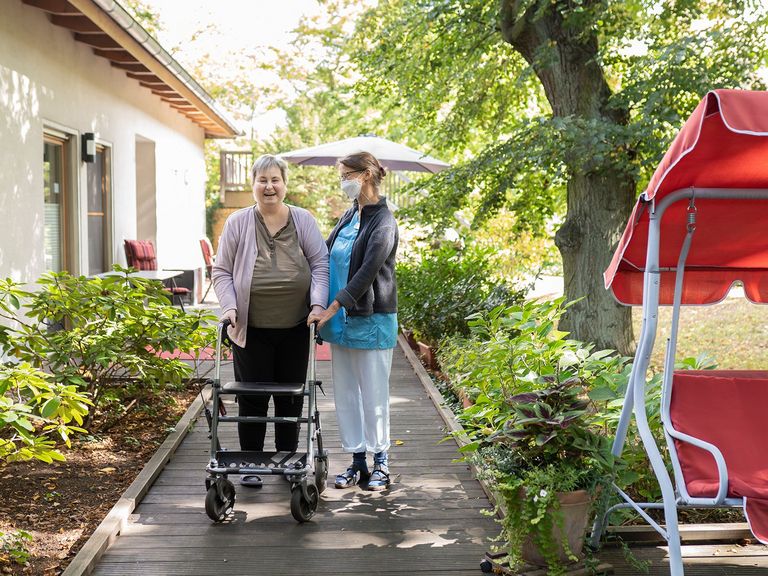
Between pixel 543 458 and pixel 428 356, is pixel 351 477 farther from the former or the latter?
pixel 428 356

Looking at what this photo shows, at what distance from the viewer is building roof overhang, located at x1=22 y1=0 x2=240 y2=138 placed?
315 inches

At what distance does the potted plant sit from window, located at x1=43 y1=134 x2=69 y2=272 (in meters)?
6.69

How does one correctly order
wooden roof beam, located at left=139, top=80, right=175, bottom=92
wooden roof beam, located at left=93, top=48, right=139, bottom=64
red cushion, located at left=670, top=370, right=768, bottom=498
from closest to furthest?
red cushion, located at left=670, top=370, right=768, bottom=498
wooden roof beam, located at left=93, top=48, right=139, bottom=64
wooden roof beam, located at left=139, top=80, right=175, bottom=92

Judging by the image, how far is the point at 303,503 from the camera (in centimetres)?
451

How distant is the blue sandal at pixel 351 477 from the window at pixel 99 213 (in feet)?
22.6

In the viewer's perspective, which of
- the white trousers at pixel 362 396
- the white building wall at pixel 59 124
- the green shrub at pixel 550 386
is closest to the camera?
the green shrub at pixel 550 386

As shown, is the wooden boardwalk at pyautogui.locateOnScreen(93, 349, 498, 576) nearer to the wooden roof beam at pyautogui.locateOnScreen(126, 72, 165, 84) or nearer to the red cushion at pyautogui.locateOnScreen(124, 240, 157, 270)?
the red cushion at pyautogui.locateOnScreen(124, 240, 157, 270)

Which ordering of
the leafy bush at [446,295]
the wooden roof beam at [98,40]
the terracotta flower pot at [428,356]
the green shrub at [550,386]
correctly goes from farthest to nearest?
the wooden roof beam at [98,40] → the terracotta flower pot at [428,356] → the leafy bush at [446,295] → the green shrub at [550,386]

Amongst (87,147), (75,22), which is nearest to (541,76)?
(75,22)

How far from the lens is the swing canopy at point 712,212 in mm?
3072

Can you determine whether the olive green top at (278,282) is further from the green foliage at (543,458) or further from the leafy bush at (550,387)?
the green foliage at (543,458)

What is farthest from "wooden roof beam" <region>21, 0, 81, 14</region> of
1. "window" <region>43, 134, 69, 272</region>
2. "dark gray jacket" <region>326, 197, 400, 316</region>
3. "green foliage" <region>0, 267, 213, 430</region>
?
"dark gray jacket" <region>326, 197, 400, 316</region>

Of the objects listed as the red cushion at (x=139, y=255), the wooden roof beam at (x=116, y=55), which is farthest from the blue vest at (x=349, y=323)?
the red cushion at (x=139, y=255)

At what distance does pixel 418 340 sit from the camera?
10406 mm
